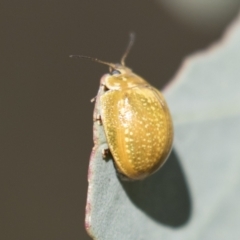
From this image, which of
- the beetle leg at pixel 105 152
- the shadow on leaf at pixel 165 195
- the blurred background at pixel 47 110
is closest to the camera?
the beetle leg at pixel 105 152

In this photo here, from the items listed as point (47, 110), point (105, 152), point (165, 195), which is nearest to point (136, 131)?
point (105, 152)

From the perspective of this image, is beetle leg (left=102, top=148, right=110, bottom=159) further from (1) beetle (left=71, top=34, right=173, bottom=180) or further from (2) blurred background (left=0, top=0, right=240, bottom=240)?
(2) blurred background (left=0, top=0, right=240, bottom=240)

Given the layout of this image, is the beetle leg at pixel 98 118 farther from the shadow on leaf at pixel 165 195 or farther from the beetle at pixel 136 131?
the shadow on leaf at pixel 165 195

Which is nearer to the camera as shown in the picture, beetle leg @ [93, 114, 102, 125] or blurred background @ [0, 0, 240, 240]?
beetle leg @ [93, 114, 102, 125]

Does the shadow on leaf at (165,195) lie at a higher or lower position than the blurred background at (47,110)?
higher

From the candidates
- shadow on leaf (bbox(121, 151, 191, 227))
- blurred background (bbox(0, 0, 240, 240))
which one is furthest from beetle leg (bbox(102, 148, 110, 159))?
blurred background (bbox(0, 0, 240, 240))

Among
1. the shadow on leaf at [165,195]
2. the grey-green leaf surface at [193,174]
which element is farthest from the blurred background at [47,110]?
the shadow on leaf at [165,195]
